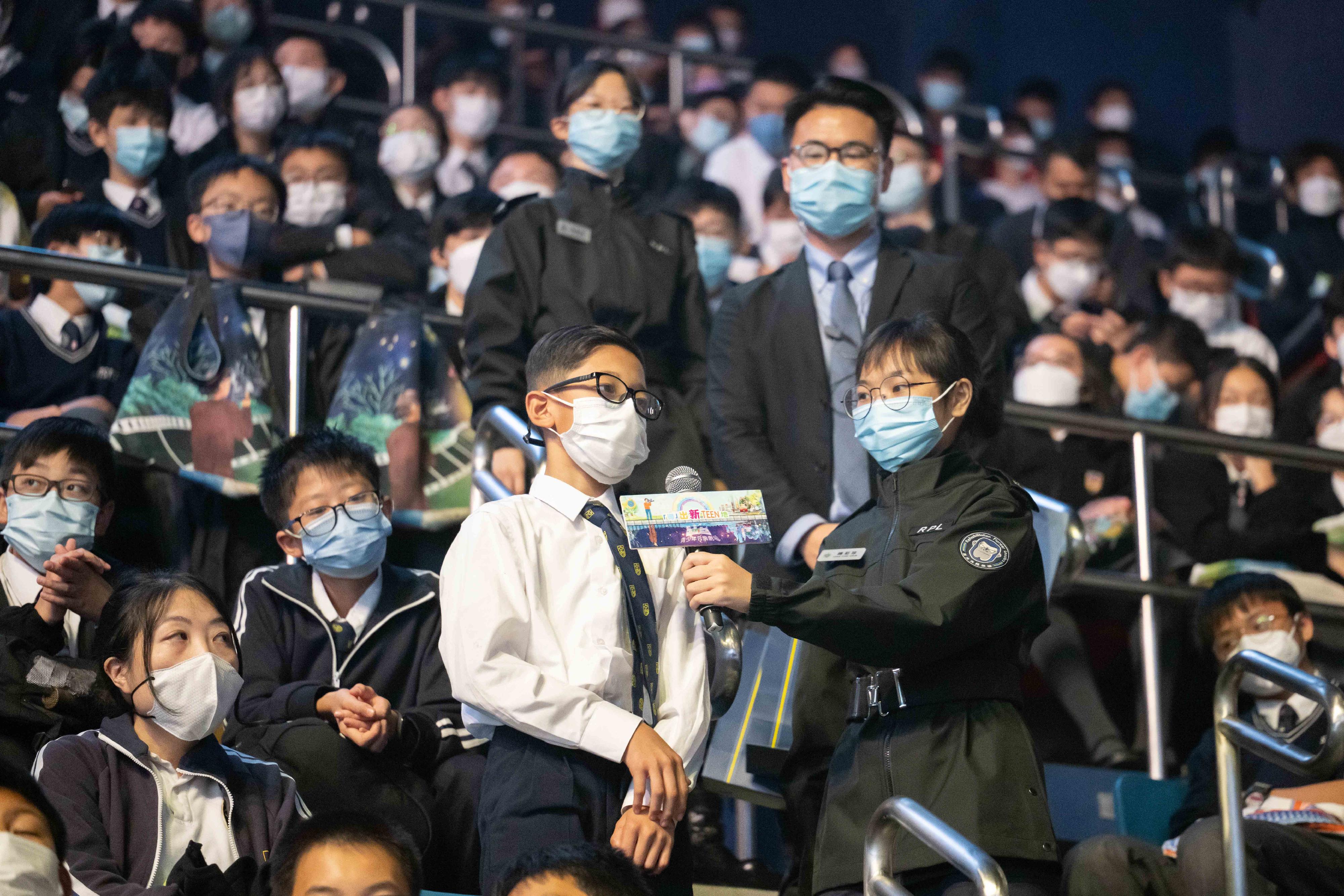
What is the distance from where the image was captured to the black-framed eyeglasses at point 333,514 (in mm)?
4316

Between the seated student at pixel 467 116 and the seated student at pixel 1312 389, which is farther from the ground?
the seated student at pixel 467 116

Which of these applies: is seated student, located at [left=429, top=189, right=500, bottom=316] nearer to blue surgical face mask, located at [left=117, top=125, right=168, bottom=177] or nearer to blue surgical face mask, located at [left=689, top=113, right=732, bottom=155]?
blue surgical face mask, located at [left=117, top=125, right=168, bottom=177]

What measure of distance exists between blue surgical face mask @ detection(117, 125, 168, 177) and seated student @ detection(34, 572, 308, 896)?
336 cm

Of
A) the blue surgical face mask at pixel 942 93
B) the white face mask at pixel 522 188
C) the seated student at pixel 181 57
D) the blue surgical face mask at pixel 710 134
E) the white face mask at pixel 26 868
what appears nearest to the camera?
the white face mask at pixel 26 868

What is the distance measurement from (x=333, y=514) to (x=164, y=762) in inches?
36.0

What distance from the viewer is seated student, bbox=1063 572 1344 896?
4004mm

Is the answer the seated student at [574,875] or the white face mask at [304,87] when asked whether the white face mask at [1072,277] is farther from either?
the seated student at [574,875]

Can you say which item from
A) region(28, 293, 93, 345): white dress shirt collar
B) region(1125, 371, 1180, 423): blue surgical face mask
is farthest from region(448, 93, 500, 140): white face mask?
region(1125, 371, 1180, 423): blue surgical face mask

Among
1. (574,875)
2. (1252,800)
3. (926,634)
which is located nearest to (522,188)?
(1252,800)

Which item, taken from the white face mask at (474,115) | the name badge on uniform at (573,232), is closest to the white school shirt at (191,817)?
the name badge on uniform at (573,232)

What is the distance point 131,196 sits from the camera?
21.8 feet

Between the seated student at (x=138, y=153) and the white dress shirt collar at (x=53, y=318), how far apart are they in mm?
884

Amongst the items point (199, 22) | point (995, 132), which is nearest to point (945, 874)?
point (199, 22)

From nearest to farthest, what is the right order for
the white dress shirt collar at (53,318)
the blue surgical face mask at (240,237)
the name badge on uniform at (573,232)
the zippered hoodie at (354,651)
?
the zippered hoodie at (354,651) → the name badge on uniform at (573,232) → the white dress shirt collar at (53,318) → the blue surgical face mask at (240,237)
